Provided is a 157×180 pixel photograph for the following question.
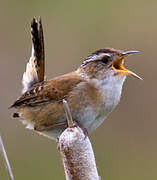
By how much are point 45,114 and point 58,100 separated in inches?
5.2

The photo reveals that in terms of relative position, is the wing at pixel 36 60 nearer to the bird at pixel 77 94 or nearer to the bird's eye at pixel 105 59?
the bird at pixel 77 94

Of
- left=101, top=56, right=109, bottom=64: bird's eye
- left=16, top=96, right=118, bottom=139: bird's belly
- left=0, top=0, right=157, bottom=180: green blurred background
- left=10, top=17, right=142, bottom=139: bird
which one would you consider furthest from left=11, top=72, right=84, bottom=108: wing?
left=0, top=0, right=157, bottom=180: green blurred background

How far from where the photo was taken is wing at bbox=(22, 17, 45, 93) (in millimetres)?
3803

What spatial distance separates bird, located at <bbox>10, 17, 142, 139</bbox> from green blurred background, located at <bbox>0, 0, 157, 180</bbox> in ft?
4.30

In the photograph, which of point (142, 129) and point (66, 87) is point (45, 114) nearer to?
point (66, 87)

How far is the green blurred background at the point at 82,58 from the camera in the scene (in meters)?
5.12

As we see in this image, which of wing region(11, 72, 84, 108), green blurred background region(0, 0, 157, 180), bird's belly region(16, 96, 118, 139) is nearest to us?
bird's belly region(16, 96, 118, 139)

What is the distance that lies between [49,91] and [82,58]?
1.83 metres

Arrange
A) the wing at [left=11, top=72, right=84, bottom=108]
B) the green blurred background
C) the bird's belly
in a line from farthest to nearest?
the green blurred background
the wing at [left=11, top=72, right=84, bottom=108]
the bird's belly

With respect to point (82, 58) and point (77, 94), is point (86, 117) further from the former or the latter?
point (82, 58)

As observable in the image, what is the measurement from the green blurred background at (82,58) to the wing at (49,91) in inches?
51.7

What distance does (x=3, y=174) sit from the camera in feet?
17.1

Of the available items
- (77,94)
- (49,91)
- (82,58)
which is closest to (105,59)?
(77,94)

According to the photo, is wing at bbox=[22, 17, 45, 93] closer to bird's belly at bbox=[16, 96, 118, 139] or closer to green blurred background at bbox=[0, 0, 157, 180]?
bird's belly at bbox=[16, 96, 118, 139]
